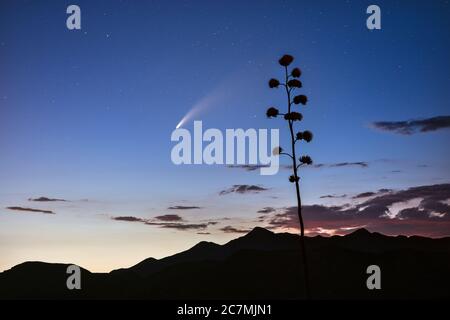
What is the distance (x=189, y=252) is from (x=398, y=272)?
27.8 metres

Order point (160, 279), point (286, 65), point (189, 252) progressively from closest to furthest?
point (286, 65), point (160, 279), point (189, 252)

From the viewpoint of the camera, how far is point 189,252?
7062 centimetres

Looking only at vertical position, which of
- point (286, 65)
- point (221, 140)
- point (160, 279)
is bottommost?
point (160, 279)
